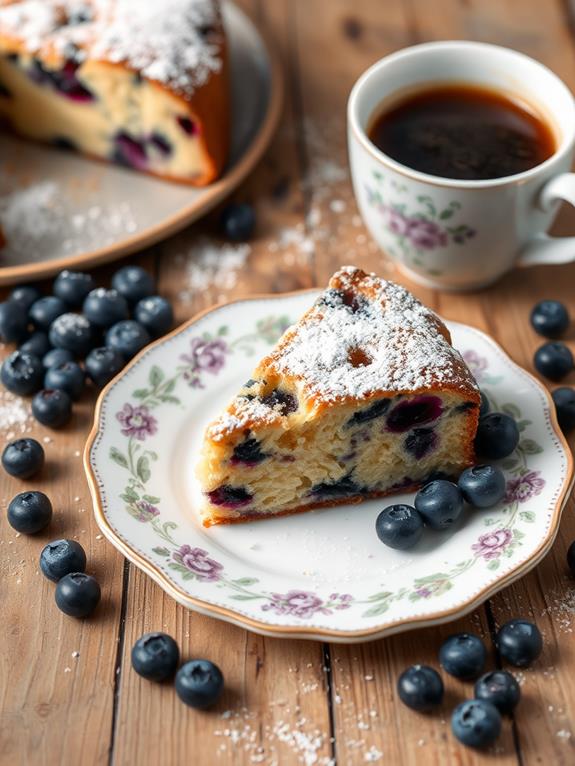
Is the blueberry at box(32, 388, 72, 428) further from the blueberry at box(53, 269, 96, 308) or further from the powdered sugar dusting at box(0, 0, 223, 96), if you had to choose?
the powdered sugar dusting at box(0, 0, 223, 96)

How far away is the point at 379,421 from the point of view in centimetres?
221

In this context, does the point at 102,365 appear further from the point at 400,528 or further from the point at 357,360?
the point at 400,528

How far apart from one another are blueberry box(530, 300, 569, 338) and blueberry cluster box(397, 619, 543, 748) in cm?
95

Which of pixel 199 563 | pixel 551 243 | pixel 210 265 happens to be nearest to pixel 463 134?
pixel 551 243

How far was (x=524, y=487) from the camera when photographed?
2.19 metres

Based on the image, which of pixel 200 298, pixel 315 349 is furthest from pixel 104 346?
pixel 315 349

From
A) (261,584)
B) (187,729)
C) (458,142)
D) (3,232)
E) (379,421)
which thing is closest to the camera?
(187,729)

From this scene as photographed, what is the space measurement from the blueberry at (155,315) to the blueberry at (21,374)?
31cm

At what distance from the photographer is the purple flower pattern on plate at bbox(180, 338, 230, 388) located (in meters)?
2.48

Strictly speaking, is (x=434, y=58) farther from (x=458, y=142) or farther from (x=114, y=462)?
(x=114, y=462)

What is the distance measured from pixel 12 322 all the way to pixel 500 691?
1.59m

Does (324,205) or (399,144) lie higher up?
(399,144)

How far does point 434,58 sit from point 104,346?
124 cm

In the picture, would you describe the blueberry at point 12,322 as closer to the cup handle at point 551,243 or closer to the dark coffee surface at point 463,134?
the dark coffee surface at point 463,134
